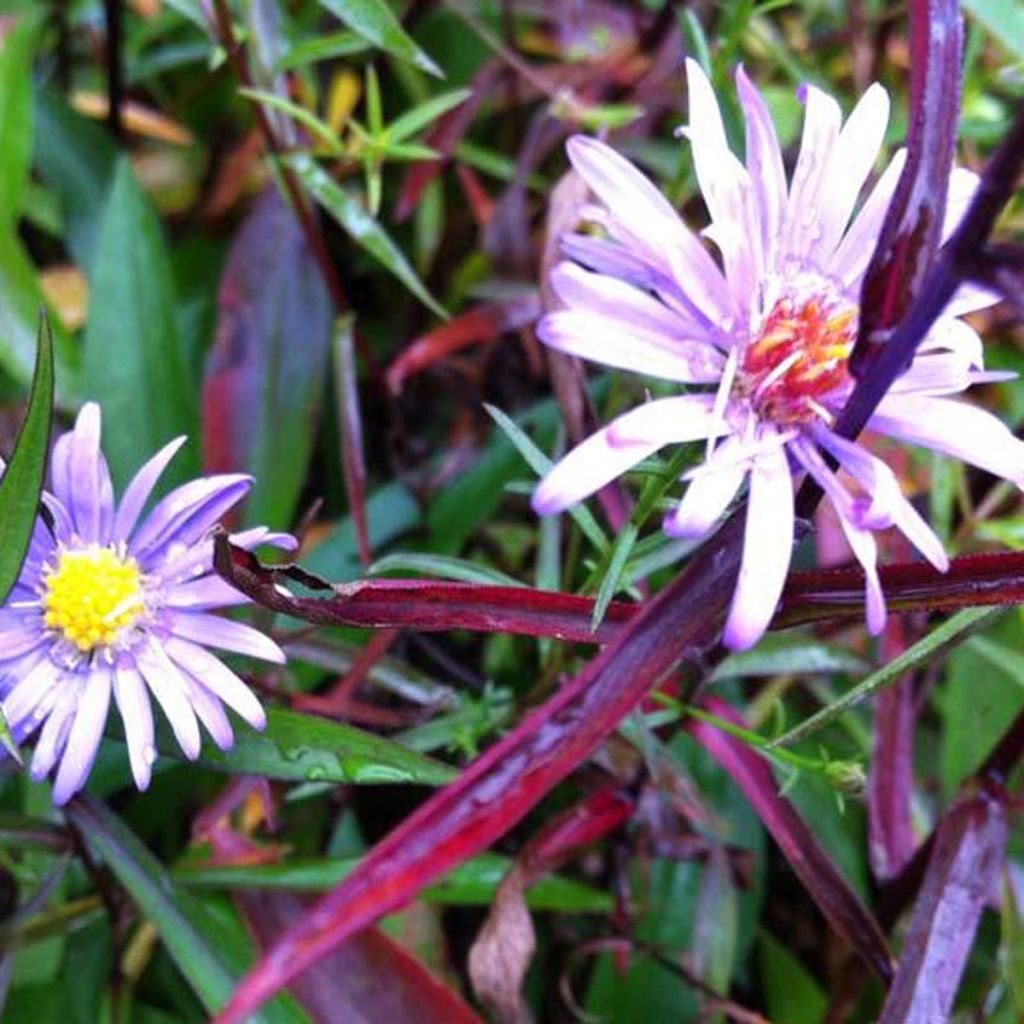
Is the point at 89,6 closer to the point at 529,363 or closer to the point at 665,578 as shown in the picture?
the point at 529,363

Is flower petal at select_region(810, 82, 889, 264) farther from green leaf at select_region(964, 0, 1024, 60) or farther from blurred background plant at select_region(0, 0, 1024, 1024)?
green leaf at select_region(964, 0, 1024, 60)

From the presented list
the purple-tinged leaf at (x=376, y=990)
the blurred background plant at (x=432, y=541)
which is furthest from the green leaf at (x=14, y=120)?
the purple-tinged leaf at (x=376, y=990)

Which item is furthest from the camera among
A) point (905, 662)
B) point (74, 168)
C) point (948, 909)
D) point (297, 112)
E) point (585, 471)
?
point (74, 168)

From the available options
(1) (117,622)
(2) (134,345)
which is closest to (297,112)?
(2) (134,345)

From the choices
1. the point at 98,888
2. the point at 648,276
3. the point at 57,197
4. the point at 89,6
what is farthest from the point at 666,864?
the point at 89,6

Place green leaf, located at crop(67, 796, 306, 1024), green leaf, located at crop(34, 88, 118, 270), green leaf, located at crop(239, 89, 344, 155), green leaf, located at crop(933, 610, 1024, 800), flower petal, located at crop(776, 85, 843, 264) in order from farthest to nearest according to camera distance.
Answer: green leaf, located at crop(34, 88, 118, 270) → green leaf, located at crop(933, 610, 1024, 800) → green leaf, located at crop(239, 89, 344, 155) → green leaf, located at crop(67, 796, 306, 1024) → flower petal, located at crop(776, 85, 843, 264)

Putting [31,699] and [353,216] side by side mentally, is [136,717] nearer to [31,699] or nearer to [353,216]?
[31,699]

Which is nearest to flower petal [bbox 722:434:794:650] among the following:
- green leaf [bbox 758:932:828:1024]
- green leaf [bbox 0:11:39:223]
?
green leaf [bbox 758:932:828:1024]
